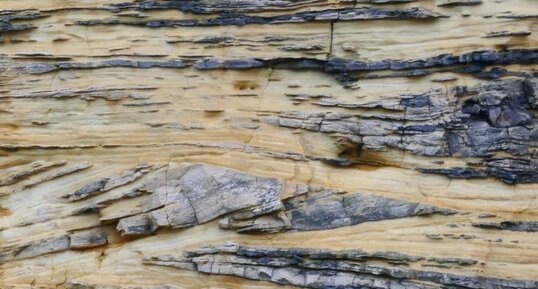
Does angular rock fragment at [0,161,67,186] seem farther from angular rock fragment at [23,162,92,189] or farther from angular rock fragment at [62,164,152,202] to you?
A: angular rock fragment at [62,164,152,202]

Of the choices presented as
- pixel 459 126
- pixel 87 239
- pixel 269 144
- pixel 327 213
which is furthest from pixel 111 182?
pixel 459 126

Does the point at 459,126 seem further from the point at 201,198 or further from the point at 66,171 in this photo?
the point at 66,171

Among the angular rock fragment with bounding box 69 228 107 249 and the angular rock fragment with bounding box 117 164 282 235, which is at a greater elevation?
the angular rock fragment with bounding box 117 164 282 235

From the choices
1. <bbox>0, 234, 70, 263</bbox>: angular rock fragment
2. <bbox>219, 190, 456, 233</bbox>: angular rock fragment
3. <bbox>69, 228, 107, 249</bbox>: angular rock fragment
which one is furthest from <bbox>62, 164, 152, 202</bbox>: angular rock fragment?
<bbox>219, 190, 456, 233</bbox>: angular rock fragment

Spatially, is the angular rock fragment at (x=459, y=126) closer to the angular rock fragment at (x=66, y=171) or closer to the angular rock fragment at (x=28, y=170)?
the angular rock fragment at (x=66, y=171)

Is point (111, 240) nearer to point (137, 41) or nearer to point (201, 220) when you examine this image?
point (201, 220)

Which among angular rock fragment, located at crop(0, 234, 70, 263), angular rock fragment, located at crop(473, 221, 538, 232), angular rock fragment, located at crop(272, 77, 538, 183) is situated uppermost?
angular rock fragment, located at crop(272, 77, 538, 183)

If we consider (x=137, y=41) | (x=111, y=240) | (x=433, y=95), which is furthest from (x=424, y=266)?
(x=137, y=41)

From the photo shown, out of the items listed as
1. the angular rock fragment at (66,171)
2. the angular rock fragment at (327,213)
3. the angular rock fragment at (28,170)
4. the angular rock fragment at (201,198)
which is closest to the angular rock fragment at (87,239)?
the angular rock fragment at (201,198)
